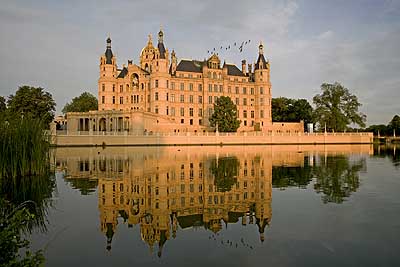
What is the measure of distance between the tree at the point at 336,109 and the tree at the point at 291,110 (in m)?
9.59

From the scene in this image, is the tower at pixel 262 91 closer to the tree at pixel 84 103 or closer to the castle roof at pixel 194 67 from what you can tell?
the castle roof at pixel 194 67

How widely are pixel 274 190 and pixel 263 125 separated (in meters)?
67.7

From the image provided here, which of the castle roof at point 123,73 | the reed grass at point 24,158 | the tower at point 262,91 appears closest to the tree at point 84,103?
the castle roof at point 123,73

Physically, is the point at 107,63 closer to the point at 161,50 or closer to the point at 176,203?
the point at 161,50

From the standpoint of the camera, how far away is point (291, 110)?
8881cm

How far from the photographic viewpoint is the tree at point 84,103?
87625 millimetres

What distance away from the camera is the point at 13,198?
10.8 meters

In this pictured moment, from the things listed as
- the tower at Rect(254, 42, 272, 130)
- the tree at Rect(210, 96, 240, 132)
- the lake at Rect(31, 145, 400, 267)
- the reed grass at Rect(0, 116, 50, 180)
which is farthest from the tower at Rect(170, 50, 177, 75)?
the lake at Rect(31, 145, 400, 267)

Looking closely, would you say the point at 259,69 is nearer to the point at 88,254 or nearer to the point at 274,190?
the point at 274,190

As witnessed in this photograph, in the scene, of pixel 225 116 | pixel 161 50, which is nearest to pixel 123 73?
pixel 161 50

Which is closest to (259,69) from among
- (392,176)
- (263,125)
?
(263,125)

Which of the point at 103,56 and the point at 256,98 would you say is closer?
the point at 103,56

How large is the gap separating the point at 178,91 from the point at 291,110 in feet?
110

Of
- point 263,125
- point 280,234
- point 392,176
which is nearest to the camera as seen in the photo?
point 280,234
